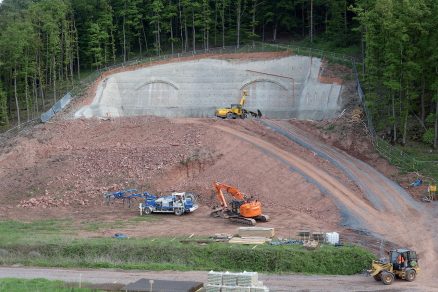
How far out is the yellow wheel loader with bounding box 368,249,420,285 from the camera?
79.8ft

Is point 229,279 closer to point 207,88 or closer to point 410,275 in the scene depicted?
point 410,275

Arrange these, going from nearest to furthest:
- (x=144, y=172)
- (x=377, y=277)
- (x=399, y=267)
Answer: (x=377, y=277), (x=399, y=267), (x=144, y=172)

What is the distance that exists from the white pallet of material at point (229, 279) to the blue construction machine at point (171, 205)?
55.9ft

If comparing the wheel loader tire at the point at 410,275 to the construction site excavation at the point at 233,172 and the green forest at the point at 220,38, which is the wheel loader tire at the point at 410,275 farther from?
the green forest at the point at 220,38

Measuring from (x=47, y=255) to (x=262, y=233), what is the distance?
10.4 meters

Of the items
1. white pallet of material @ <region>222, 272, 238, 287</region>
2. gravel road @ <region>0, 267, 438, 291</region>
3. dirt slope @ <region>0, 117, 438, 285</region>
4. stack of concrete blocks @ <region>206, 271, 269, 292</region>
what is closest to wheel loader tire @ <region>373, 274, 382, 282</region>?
gravel road @ <region>0, 267, 438, 291</region>

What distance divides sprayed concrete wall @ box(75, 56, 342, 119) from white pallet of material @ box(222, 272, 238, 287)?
34834mm

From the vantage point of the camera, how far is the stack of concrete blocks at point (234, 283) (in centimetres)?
1994

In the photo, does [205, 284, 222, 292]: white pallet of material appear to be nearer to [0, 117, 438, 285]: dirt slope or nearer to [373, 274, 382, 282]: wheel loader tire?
[373, 274, 382, 282]: wheel loader tire

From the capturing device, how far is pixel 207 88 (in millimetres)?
58312

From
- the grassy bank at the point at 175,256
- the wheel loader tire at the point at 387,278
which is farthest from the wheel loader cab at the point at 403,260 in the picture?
the grassy bank at the point at 175,256

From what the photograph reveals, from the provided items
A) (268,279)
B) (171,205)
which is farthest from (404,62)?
(268,279)

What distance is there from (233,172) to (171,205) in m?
5.43

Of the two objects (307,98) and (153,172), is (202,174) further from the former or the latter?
(307,98)
